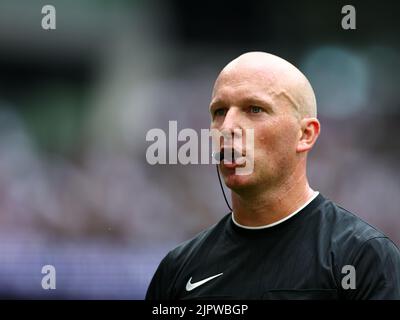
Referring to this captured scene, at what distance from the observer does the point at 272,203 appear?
2.62m

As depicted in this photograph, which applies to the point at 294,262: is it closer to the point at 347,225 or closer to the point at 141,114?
the point at 347,225

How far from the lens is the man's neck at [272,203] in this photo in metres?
2.62

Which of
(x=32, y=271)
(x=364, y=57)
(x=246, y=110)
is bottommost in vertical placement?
(x=32, y=271)

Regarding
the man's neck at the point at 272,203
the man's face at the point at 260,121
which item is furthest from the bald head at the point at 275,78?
the man's neck at the point at 272,203

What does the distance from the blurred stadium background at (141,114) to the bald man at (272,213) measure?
120 inches

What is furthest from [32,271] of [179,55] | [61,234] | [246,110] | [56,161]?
[246,110]

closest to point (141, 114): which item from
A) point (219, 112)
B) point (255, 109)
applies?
point (219, 112)

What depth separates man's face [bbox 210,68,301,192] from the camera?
100.0 inches

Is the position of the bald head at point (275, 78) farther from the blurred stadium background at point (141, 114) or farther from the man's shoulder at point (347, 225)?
the blurred stadium background at point (141, 114)

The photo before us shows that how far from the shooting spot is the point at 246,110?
8.41ft

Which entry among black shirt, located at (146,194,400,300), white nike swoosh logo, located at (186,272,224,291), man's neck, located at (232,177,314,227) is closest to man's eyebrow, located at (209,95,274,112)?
man's neck, located at (232,177,314,227)

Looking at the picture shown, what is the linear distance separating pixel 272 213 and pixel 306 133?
340mm
